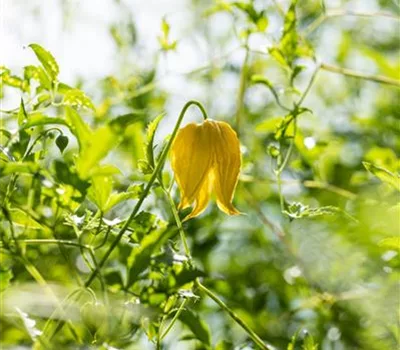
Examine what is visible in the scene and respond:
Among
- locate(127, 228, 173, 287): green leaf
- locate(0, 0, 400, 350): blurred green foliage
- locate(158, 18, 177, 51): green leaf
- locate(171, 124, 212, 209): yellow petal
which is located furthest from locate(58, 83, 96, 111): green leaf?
locate(158, 18, 177, 51): green leaf

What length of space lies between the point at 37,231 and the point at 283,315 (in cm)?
57

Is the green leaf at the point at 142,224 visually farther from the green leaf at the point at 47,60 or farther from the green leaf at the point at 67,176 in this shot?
the green leaf at the point at 47,60

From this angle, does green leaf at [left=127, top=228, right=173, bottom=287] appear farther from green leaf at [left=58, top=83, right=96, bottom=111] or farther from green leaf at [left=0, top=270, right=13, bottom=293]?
green leaf at [left=58, top=83, right=96, bottom=111]

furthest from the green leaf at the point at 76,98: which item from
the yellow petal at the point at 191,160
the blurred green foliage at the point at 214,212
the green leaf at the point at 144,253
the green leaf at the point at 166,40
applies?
the green leaf at the point at 166,40

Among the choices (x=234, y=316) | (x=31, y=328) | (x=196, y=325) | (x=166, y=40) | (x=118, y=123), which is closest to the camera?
(x=118, y=123)

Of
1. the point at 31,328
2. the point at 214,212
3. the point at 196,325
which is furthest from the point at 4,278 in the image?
the point at 214,212

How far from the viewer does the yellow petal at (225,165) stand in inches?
40.3

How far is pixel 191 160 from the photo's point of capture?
3.32 feet

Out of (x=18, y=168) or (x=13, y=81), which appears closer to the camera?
(x=18, y=168)

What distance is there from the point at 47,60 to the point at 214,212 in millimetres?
758

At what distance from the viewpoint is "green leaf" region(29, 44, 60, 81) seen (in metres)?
0.93

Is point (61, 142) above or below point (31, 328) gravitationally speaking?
above

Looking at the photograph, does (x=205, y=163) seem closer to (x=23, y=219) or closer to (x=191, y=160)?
(x=191, y=160)

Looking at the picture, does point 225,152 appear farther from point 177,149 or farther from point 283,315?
point 283,315
